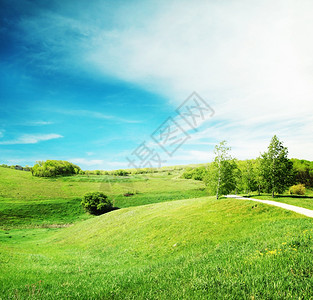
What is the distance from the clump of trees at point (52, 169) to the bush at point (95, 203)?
2581 inches

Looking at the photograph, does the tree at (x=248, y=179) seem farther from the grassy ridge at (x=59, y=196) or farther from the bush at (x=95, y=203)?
the bush at (x=95, y=203)

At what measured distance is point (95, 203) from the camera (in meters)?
65.3

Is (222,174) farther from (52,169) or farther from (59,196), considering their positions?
(52,169)

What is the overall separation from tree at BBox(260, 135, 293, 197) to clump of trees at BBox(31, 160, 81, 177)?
394 ft

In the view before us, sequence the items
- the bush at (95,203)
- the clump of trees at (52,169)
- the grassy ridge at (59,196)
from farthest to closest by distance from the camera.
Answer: the clump of trees at (52,169), the bush at (95,203), the grassy ridge at (59,196)

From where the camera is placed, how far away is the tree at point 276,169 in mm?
36219

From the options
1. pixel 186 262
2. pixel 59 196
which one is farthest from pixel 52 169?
pixel 186 262

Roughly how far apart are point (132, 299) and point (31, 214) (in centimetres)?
7114

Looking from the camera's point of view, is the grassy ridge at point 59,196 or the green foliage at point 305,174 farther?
the green foliage at point 305,174

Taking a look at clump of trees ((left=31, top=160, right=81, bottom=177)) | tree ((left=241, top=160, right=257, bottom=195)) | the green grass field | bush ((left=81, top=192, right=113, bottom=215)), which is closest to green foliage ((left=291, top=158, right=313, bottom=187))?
tree ((left=241, top=160, right=257, bottom=195))

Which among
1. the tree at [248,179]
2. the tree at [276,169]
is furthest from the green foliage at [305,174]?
the tree at [276,169]

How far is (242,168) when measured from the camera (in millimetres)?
54156

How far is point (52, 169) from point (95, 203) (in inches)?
2823

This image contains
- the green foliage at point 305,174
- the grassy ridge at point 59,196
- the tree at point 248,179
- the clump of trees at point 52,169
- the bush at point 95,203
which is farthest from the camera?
the clump of trees at point 52,169
